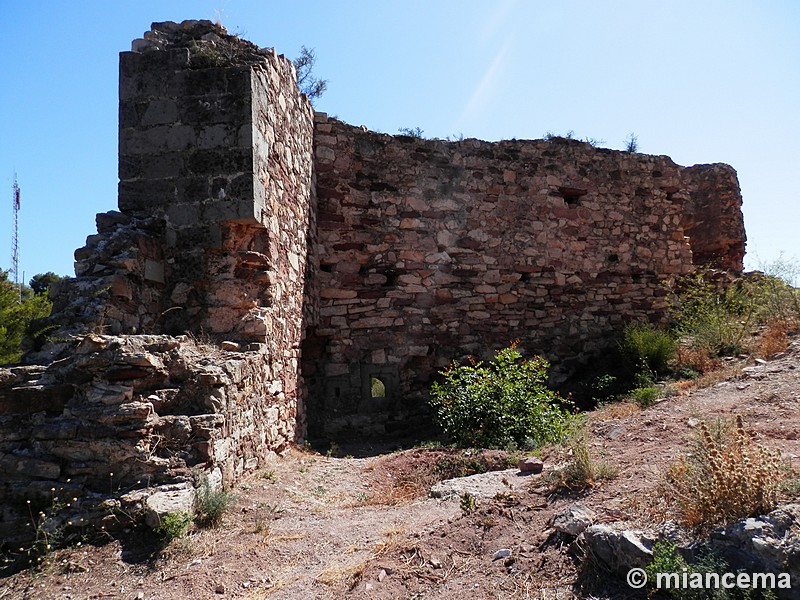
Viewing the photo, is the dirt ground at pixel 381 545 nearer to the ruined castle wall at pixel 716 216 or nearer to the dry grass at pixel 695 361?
the dry grass at pixel 695 361

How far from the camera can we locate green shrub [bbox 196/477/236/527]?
12.4ft

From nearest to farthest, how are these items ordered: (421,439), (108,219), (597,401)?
(108,219), (421,439), (597,401)

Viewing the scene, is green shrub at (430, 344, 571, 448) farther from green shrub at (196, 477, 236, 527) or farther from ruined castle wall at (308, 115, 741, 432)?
green shrub at (196, 477, 236, 527)

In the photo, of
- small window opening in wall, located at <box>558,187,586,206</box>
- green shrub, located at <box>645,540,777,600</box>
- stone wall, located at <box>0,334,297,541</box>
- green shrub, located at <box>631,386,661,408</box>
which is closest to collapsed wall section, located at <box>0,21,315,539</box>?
stone wall, located at <box>0,334,297,541</box>

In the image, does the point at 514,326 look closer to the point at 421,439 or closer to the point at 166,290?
the point at 421,439

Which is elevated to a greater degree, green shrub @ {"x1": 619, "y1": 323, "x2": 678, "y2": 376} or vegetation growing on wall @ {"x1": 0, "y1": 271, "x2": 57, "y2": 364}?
vegetation growing on wall @ {"x1": 0, "y1": 271, "x2": 57, "y2": 364}

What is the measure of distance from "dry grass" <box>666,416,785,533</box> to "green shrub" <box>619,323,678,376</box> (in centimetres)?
493

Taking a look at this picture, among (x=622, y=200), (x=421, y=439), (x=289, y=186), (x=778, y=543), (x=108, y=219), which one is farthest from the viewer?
(x=622, y=200)

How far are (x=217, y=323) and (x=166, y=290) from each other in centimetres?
56

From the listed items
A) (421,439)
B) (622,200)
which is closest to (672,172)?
(622,200)

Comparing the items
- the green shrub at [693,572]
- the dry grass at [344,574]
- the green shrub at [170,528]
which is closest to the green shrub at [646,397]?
the green shrub at [693,572]

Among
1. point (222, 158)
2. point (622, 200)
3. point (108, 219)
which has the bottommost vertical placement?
point (108, 219)

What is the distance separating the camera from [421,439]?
7.08 meters

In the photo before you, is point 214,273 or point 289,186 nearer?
point 214,273
